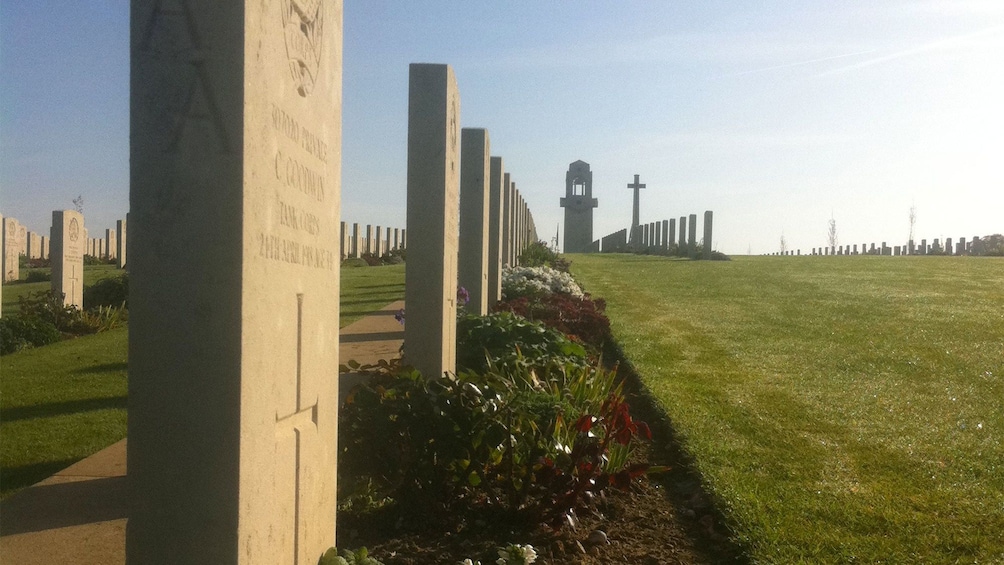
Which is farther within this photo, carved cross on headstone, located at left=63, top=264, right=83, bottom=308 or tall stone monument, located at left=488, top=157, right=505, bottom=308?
carved cross on headstone, located at left=63, top=264, right=83, bottom=308

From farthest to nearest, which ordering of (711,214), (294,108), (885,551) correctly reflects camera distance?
(711,214), (885,551), (294,108)

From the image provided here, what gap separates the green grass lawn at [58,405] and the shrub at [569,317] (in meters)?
4.32

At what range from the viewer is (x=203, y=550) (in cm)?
219

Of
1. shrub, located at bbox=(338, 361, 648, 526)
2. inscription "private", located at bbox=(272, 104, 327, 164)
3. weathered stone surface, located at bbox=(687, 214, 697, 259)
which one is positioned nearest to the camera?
inscription "private", located at bbox=(272, 104, 327, 164)

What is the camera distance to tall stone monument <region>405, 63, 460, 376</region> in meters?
5.57

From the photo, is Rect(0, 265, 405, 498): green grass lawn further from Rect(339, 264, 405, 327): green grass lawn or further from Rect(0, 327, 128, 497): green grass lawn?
Rect(339, 264, 405, 327): green grass lawn

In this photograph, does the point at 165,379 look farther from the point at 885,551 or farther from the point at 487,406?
the point at 885,551

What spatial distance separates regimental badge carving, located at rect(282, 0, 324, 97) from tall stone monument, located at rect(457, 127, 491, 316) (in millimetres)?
5336

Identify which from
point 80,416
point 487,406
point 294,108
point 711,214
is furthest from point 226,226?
point 711,214

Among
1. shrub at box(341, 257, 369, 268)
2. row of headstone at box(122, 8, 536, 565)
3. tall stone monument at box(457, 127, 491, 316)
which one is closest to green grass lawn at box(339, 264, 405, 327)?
tall stone monument at box(457, 127, 491, 316)

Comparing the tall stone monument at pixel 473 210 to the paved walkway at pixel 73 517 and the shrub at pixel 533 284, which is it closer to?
the shrub at pixel 533 284

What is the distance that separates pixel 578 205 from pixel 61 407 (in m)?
47.8

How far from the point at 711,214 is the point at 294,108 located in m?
29.4

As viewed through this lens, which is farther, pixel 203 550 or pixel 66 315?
pixel 66 315
